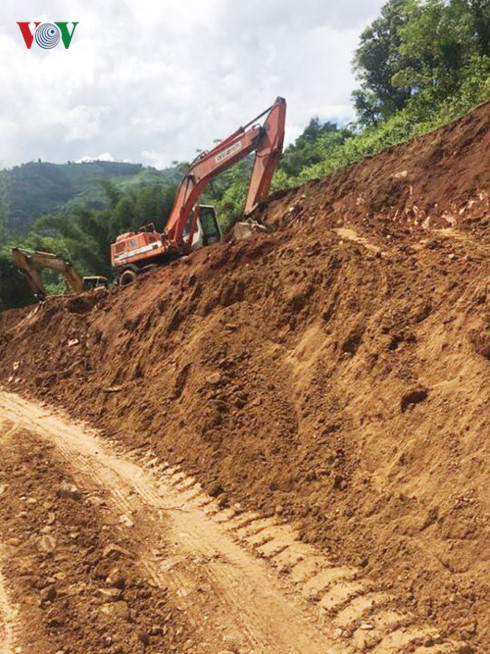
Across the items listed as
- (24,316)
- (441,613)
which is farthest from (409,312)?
(24,316)

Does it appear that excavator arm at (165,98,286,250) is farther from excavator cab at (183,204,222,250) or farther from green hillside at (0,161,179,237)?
green hillside at (0,161,179,237)

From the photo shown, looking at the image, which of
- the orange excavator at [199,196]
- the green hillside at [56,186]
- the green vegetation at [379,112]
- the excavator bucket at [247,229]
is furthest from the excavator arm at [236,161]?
the green hillside at [56,186]

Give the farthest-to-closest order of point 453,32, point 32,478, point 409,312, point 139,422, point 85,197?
point 85,197 → point 453,32 → point 139,422 → point 32,478 → point 409,312

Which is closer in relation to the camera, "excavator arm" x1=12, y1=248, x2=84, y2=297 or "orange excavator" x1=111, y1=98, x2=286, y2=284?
"orange excavator" x1=111, y1=98, x2=286, y2=284

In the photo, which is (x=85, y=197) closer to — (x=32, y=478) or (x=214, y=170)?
(x=214, y=170)

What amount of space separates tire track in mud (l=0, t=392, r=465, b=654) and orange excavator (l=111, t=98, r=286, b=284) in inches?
299

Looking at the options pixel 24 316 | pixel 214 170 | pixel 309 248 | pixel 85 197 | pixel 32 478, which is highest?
pixel 85 197

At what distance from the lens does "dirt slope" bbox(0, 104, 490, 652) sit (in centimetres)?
364

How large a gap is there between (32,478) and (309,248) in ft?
15.2

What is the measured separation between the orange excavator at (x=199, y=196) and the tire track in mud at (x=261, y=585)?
7599 millimetres

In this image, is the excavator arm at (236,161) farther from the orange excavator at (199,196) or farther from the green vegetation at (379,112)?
the green vegetation at (379,112)

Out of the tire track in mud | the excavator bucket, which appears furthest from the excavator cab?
the tire track in mud

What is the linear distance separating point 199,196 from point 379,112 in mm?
18412

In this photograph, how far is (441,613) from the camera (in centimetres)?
311
